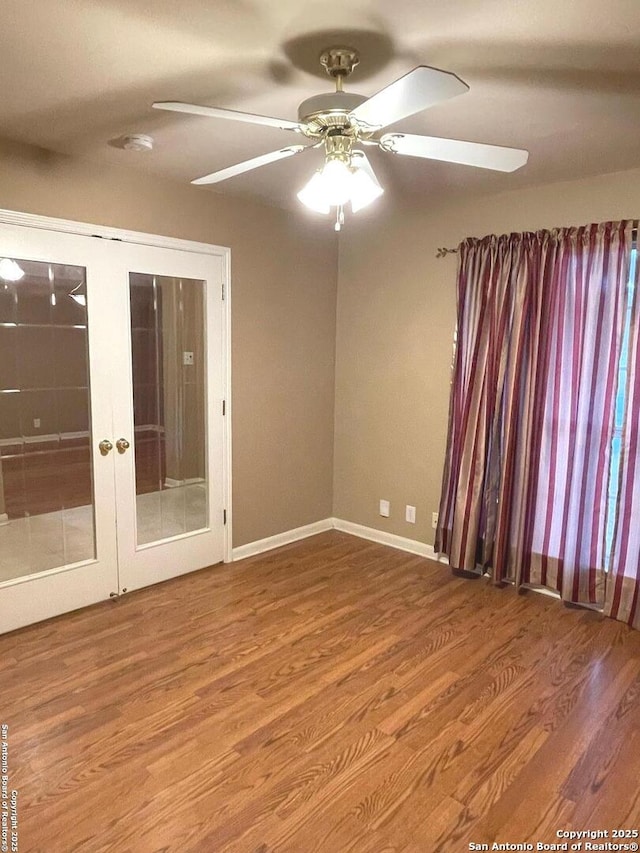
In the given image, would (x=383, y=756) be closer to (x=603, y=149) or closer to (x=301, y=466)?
(x=301, y=466)

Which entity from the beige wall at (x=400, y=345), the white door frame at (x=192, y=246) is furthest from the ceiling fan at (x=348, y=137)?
the beige wall at (x=400, y=345)

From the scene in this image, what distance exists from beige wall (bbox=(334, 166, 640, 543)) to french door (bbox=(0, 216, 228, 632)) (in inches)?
43.6

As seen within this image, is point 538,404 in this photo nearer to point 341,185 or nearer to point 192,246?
point 341,185

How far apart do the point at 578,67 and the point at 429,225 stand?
198 cm

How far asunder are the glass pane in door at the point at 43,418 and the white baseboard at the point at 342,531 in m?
1.25

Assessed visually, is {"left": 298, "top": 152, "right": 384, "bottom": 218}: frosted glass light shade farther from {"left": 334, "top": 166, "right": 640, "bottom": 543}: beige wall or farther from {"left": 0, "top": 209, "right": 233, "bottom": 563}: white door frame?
{"left": 334, "top": 166, "right": 640, "bottom": 543}: beige wall

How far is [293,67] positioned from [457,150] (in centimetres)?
62

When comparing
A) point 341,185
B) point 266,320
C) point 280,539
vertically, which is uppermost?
point 341,185

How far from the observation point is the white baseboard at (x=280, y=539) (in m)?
4.08

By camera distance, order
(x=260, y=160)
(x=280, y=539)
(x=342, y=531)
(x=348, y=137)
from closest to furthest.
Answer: (x=348, y=137) < (x=260, y=160) < (x=280, y=539) < (x=342, y=531)

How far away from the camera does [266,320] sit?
13.2ft

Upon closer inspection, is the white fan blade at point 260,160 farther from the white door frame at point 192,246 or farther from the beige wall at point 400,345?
the beige wall at point 400,345

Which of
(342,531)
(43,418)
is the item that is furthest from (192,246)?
(342,531)

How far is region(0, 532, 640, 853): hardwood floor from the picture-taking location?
1.87 meters
